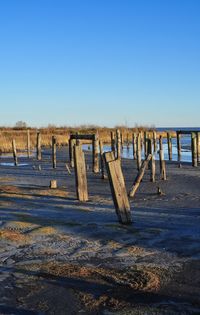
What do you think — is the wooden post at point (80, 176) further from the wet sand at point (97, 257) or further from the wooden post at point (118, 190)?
the wooden post at point (118, 190)

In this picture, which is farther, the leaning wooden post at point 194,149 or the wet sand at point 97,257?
the leaning wooden post at point 194,149

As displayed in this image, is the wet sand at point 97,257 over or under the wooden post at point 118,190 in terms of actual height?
under

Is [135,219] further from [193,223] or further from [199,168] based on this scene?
[199,168]

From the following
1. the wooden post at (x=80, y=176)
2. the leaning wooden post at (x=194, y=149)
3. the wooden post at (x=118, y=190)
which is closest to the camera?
the wooden post at (x=118, y=190)

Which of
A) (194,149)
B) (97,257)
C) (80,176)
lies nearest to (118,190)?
(97,257)

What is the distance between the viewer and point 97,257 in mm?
7059

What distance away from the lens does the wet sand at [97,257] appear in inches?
205

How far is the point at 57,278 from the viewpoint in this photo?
239 inches

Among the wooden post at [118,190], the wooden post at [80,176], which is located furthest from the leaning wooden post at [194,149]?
the wooden post at [118,190]

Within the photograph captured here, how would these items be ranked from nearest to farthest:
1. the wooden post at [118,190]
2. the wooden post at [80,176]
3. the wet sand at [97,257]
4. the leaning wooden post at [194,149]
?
the wet sand at [97,257]
the wooden post at [118,190]
the wooden post at [80,176]
the leaning wooden post at [194,149]

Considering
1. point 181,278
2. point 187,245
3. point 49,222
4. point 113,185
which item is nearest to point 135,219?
point 113,185

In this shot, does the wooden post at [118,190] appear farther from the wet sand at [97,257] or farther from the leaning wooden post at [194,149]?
the leaning wooden post at [194,149]

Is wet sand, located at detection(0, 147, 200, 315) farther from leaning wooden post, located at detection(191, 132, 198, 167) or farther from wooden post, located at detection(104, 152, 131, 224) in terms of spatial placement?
leaning wooden post, located at detection(191, 132, 198, 167)

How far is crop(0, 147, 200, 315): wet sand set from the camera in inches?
205
